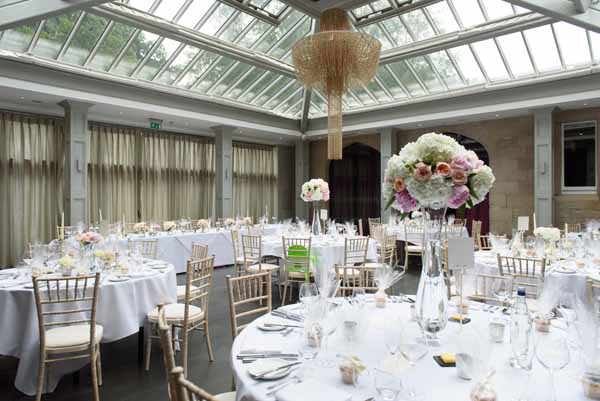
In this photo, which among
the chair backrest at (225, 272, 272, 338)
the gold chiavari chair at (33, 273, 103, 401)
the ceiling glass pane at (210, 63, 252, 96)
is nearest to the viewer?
the chair backrest at (225, 272, 272, 338)

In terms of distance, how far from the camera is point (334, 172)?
15.1 meters

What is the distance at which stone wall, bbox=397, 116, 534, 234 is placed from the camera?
1048 centimetres

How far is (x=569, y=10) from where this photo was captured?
5.83 m

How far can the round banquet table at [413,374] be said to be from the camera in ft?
4.99

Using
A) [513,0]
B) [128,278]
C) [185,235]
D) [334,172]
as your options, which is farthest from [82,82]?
[334,172]

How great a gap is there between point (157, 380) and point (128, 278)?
0.98m

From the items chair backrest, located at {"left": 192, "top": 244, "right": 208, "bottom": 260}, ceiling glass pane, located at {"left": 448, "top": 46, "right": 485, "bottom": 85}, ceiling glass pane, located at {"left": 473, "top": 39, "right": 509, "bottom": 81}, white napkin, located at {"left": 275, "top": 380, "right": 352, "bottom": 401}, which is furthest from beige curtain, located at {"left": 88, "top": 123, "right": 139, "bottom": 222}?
white napkin, located at {"left": 275, "top": 380, "right": 352, "bottom": 401}

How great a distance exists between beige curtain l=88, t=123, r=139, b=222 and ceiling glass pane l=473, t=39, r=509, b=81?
9.16 metres

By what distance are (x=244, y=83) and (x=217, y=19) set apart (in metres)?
2.64

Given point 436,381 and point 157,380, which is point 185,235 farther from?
point 436,381

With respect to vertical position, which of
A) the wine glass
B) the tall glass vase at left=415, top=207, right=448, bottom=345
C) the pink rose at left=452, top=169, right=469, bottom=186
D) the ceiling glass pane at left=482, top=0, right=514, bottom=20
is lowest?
the wine glass

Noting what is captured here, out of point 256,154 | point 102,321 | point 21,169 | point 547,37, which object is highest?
point 547,37

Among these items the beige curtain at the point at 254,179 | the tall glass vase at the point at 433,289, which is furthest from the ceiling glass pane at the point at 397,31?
the tall glass vase at the point at 433,289

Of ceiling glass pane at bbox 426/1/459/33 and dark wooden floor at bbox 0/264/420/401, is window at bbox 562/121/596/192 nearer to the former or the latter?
ceiling glass pane at bbox 426/1/459/33
